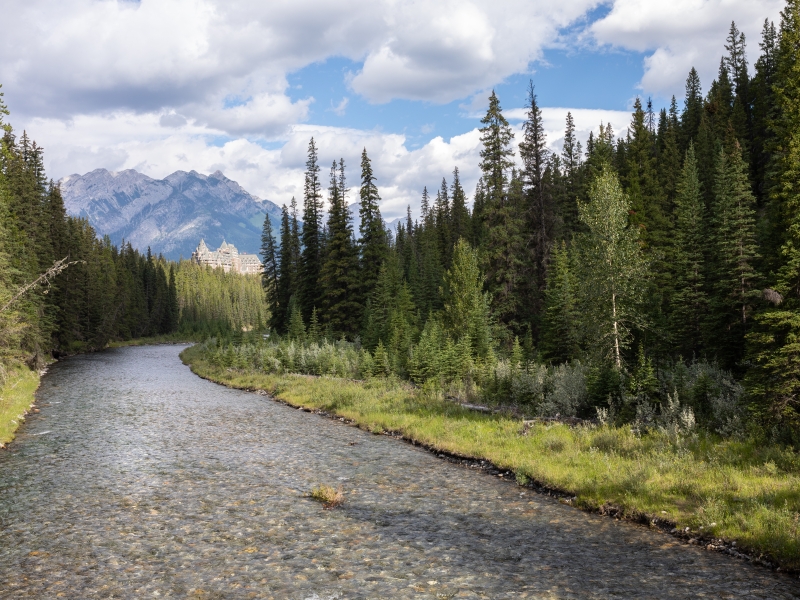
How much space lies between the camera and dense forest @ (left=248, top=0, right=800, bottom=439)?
1669cm

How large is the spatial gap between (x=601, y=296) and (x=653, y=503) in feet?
48.9

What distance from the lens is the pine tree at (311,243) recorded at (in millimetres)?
60906

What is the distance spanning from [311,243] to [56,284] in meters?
33.1

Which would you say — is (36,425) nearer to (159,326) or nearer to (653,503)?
(653,503)

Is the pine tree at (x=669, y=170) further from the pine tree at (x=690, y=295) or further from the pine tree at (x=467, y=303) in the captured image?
the pine tree at (x=467, y=303)

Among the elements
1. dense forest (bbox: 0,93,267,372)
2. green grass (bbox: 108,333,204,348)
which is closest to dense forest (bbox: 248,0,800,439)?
dense forest (bbox: 0,93,267,372)

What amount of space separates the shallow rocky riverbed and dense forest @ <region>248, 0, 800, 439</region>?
6.83 m

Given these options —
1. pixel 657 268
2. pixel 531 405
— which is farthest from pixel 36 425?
pixel 657 268

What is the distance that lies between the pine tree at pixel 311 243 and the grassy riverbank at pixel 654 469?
39.9m

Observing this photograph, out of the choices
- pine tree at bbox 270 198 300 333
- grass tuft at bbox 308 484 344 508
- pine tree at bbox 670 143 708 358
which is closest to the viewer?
grass tuft at bbox 308 484 344 508

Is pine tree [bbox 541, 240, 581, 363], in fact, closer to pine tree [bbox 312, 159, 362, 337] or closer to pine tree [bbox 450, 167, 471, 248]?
pine tree [bbox 312, 159, 362, 337]

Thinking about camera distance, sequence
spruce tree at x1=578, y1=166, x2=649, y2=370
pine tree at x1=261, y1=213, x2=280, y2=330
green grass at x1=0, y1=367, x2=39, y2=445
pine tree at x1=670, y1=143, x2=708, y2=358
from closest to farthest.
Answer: green grass at x1=0, y1=367, x2=39, y2=445
spruce tree at x1=578, y1=166, x2=649, y2=370
pine tree at x1=670, y1=143, x2=708, y2=358
pine tree at x1=261, y1=213, x2=280, y2=330

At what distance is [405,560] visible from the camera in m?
9.72

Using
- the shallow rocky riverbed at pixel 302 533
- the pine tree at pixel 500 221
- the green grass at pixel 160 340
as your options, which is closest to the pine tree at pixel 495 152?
the pine tree at pixel 500 221
